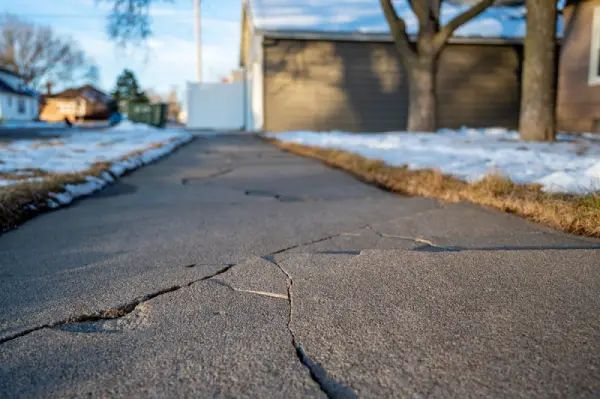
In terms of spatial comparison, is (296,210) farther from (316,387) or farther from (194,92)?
(194,92)

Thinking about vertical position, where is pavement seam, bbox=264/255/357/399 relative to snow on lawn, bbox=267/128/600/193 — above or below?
below

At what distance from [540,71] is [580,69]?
17.8 feet

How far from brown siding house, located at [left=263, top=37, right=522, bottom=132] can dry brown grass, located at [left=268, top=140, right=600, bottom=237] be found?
32.6 ft

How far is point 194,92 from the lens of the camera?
23766 millimetres

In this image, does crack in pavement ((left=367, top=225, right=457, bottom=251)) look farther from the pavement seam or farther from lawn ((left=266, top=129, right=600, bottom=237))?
Result: the pavement seam

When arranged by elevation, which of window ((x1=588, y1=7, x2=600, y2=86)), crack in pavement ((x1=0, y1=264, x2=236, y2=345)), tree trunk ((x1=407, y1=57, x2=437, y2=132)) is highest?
window ((x1=588, y1=7, x2=600, y2=86))

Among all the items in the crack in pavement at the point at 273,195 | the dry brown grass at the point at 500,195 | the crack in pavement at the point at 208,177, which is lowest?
the crack in pavement at the point at 273,195

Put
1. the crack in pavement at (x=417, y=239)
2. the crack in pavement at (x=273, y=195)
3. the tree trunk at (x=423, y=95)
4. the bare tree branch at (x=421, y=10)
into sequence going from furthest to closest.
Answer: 1. the tree trunk at (x=423, y=95)
2. the bare tree branch at (x=421, y=10)
3. the crack in pavement at (x=273, y=195)
4. the crack in pavement at (x=417, y=239)

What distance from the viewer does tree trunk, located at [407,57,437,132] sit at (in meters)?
11.0

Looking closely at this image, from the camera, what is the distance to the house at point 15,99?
1612 inches

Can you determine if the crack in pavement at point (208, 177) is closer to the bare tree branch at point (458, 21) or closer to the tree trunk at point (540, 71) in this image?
the tree trunk at point (540, 71)

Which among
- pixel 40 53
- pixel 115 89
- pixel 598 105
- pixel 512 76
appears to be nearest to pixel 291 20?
pixel 512 76

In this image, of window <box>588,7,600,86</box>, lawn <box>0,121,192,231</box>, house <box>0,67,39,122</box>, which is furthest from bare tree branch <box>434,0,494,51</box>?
house <box>0,67,39,122</box>

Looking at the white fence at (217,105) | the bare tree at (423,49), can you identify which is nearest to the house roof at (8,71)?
the white fence at (217,105)
